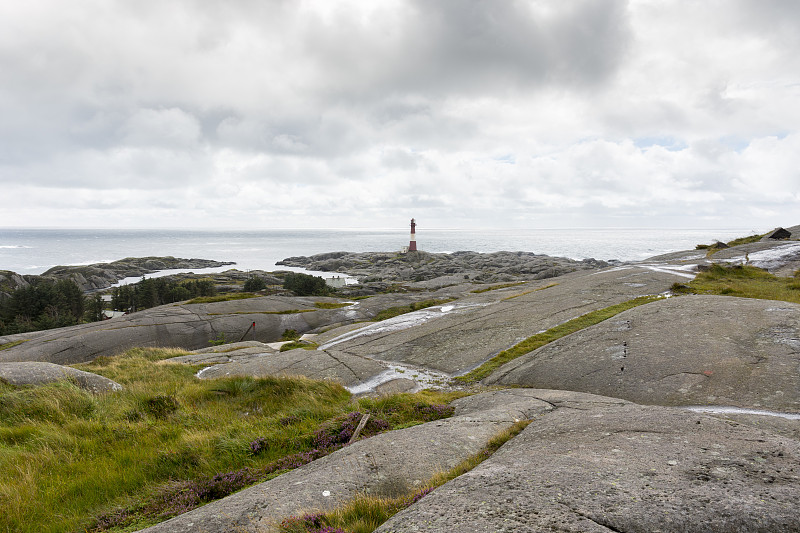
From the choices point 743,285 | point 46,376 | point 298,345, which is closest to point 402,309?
point 298,345

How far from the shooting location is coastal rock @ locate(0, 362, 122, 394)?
13.2m

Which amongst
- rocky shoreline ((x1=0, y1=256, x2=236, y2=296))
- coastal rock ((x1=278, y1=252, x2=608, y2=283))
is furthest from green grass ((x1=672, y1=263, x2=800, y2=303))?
rocky shoreline ((x1=0, y1=256, x2=236, y2=296))

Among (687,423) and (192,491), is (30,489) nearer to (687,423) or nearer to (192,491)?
(192,491)

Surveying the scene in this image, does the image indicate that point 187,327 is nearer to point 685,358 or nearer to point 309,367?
point 309,367

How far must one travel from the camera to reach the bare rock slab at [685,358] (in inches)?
404

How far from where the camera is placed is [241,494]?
6098 mm

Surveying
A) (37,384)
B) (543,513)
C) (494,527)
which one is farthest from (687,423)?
(37,384)

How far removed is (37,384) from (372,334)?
1761 centimetres

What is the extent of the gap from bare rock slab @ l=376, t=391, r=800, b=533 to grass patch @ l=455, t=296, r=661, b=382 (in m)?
9.80

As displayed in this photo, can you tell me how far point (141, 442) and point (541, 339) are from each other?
53.3ft

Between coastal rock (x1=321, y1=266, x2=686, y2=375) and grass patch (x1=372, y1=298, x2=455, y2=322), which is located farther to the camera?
grass patch (x1=372, y1=298, x2=455, y2=322)

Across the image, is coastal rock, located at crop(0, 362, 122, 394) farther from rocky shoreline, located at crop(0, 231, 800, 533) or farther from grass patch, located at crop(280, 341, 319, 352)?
grass patch, located at crop(280, 341, 319, 352)

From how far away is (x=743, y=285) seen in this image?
22.0 meters

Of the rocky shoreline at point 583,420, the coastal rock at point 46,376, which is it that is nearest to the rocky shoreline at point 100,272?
the coastal rock at point 46,376
